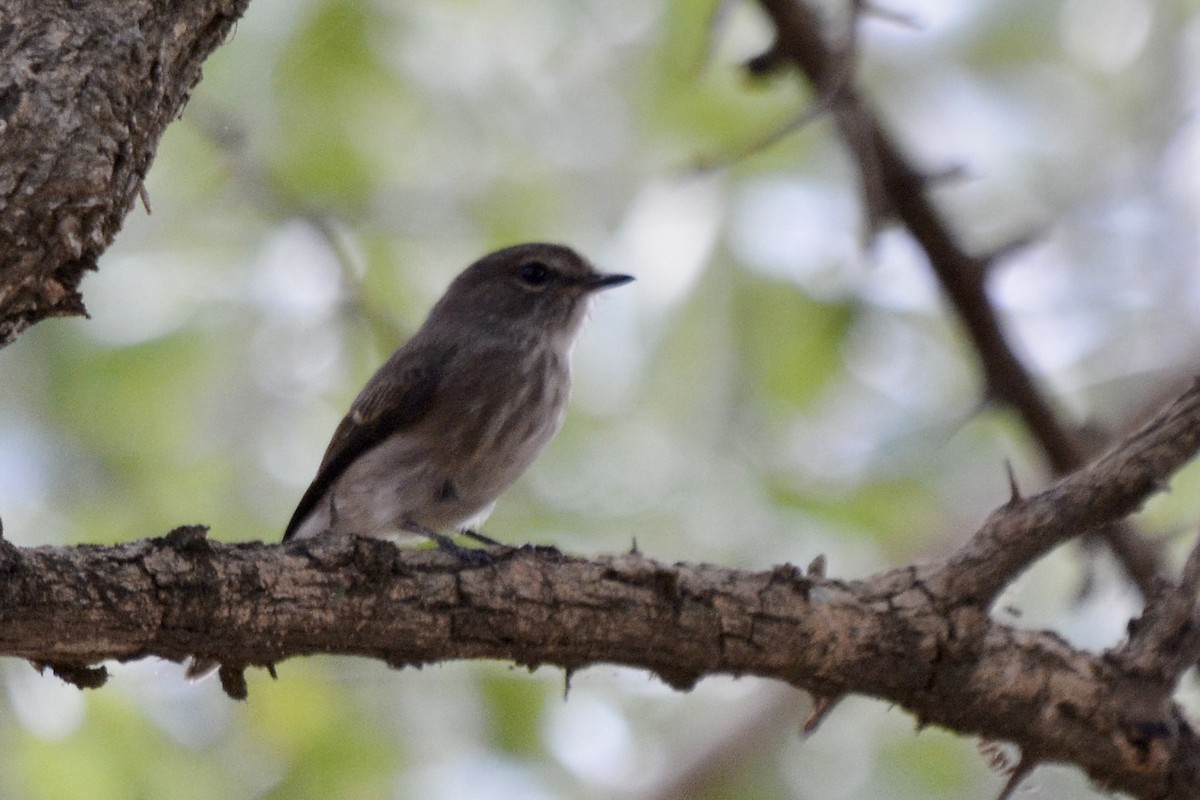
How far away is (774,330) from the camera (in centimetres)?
645

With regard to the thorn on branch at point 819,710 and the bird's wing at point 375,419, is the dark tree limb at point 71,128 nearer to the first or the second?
the thorn on branch at point 819,710

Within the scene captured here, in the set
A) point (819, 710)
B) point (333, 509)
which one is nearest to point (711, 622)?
point (819, 710)

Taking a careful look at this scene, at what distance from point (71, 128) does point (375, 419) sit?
2444 mm

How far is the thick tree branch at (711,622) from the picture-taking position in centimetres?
292

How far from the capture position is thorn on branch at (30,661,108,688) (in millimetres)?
2896

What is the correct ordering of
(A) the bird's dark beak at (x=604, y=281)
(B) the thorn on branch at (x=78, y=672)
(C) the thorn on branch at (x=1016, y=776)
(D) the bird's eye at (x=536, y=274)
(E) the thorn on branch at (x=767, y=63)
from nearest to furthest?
(B) the thorn on branch at (x=78, y=672)
(C) the thorn on branch at (x=1016, y=776)
(E) the thorn on branch at (x=767, y=63)
(A) the bird's dark beak at (x=604, y=281)
(D) the bird's eye at (x=536, y=274)

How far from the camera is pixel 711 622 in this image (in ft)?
11.3

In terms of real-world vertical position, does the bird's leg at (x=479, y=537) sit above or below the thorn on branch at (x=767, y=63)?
below

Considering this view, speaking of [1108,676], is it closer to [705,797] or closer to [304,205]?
[705,797]

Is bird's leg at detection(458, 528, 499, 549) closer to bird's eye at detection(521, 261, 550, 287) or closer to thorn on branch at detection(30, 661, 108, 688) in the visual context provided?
bird's eye at detection(521, 261, 550, 287)

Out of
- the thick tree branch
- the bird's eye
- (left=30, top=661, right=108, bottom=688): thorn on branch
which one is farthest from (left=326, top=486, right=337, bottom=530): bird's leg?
(left=30, top=661, right=108, bottom=688): thorn on branch

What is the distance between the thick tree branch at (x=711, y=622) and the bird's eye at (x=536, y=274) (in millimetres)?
2766

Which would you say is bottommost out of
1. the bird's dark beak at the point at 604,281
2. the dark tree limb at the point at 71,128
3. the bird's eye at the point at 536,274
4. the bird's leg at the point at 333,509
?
the dark tree limb at the point at 71,128

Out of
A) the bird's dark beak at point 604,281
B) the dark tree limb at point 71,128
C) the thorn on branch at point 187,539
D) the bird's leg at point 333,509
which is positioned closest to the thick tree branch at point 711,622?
the thorn on branch at point 187,539
